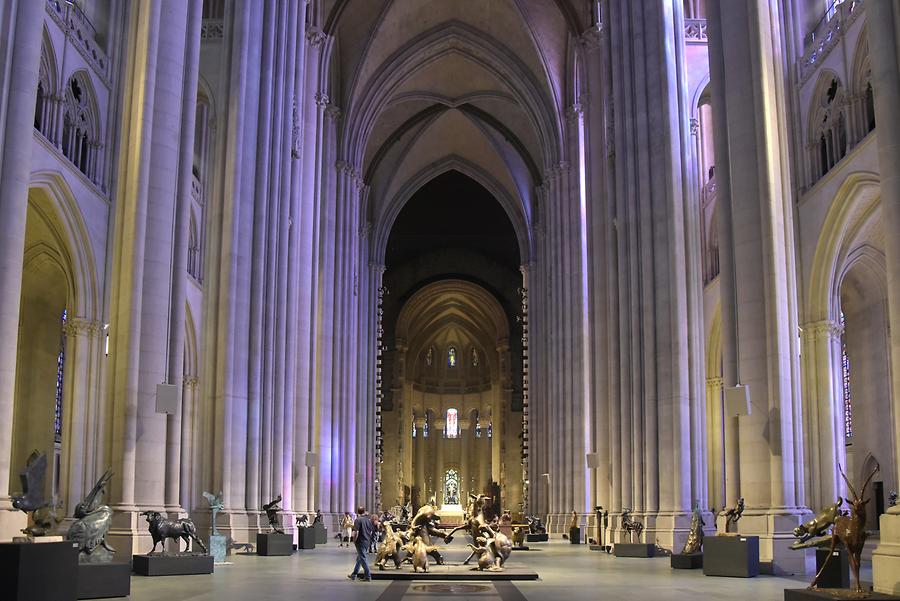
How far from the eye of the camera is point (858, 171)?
2308 cm

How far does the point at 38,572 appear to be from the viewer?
10.8 metres

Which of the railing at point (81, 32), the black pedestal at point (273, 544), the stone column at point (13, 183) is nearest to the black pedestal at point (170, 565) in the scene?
the stone column at point (13, 183)

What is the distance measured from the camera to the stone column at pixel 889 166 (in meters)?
11.7

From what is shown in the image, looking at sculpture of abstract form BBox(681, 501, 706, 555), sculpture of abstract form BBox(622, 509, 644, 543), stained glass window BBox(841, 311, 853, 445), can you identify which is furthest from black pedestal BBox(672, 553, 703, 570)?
stained glass window BBox(841, 311, 853, 445)

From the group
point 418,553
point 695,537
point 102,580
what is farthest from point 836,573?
point 102,580

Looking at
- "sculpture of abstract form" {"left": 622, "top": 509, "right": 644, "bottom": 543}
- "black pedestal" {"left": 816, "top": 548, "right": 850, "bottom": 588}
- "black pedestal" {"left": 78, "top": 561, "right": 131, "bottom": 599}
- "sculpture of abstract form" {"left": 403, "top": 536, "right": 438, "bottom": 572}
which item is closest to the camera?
"black pedestal" {"left": 78, "top": 561, "right": 131, "bottom": 599}

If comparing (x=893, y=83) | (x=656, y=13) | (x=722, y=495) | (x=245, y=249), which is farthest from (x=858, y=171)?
(x=245, y=249)

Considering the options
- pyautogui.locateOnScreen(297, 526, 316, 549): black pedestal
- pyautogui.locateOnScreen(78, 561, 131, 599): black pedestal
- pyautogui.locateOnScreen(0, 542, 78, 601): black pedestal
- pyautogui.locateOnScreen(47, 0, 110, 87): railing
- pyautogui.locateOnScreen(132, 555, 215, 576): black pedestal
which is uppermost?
pyautogui.locateOnScreen(47, 0, 110, 87): railing

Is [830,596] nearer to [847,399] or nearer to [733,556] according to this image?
[733,556]

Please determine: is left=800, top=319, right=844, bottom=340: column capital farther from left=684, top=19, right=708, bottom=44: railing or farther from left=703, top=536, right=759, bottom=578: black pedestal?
left=684, top=19, right=708, bottom=44: railing

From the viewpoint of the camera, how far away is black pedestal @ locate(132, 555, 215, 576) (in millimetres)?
16344

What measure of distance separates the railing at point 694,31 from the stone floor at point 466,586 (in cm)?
1870

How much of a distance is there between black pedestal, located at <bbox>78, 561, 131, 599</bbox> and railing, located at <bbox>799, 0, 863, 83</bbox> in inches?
791

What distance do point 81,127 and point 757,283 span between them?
16304 mm
